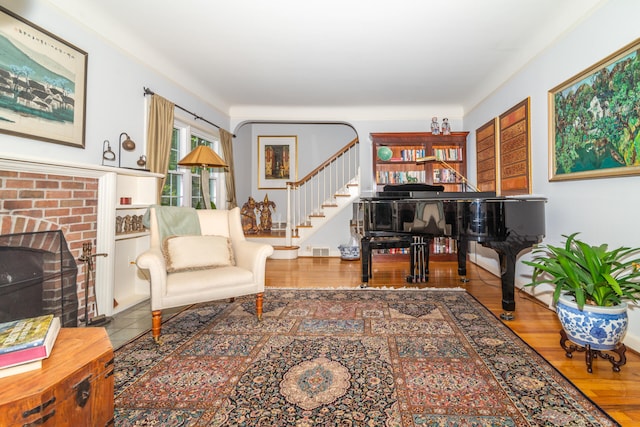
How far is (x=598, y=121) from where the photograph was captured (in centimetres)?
227

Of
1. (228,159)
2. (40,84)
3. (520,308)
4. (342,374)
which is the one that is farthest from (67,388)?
(228,159)

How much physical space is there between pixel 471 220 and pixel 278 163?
517 centimetres

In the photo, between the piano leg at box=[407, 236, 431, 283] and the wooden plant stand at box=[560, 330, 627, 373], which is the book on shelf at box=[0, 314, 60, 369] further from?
the piano leg at box=[407, 236, 431, 283]

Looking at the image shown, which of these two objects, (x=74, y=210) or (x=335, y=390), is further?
(x=74, y=210)

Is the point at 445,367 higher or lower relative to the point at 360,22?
lower

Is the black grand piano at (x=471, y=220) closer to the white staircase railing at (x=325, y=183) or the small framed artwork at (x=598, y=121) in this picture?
the small framed artwork at (x=598, y=121)

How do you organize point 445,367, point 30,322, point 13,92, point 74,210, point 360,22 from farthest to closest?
point 360,22 → point 74,210 → point 13,92 → point 445,367 → point 30,322

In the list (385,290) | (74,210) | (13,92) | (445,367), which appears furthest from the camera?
(385,290)

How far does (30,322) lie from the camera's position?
1121mm

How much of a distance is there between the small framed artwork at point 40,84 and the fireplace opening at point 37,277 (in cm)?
75

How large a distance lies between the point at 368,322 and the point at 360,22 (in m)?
2.64

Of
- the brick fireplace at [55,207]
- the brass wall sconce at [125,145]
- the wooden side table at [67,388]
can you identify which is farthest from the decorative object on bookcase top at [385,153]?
the wooden side table at [67,388]

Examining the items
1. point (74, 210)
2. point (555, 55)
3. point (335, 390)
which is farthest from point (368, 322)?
point (555, 55)

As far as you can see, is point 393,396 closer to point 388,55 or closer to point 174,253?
point 174,253
